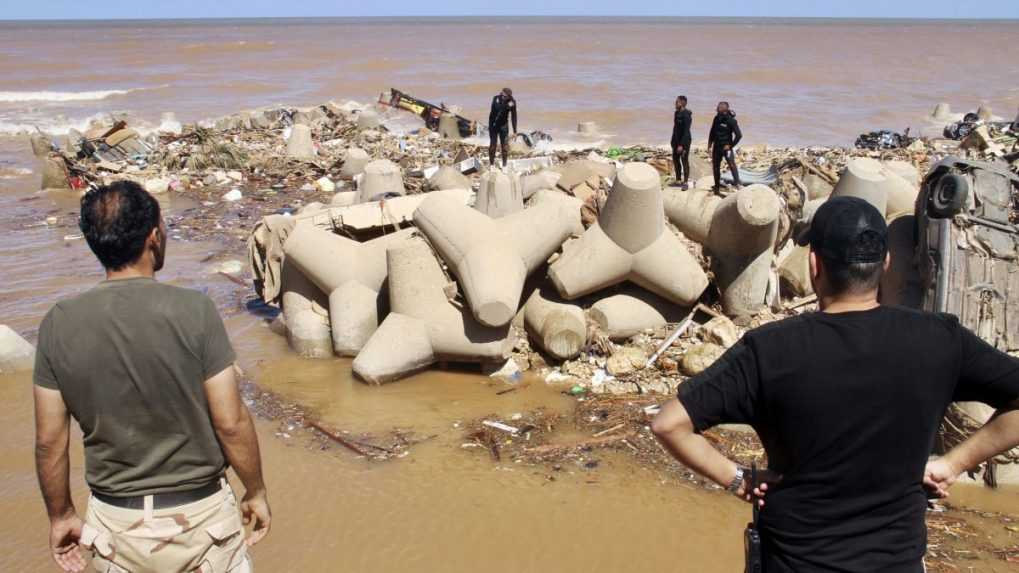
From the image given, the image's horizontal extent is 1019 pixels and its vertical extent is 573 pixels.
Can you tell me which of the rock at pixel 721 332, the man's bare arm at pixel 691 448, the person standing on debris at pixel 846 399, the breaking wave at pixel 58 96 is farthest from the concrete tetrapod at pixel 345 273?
the breaking wave at pixel 58 96

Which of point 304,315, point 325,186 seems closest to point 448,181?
point 304,315

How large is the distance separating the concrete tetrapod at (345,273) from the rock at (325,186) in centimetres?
644

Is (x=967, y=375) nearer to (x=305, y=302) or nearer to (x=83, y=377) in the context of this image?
(x=83, y=377)

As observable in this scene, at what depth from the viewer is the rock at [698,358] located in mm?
6129

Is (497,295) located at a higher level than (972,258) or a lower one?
lower

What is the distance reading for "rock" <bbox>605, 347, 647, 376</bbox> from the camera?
20.6 ft

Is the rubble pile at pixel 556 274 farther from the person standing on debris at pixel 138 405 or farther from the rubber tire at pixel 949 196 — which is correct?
the person standing on debris at pixel 138 405

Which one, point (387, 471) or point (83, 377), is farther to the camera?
point (387, 471)

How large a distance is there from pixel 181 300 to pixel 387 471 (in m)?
2.97

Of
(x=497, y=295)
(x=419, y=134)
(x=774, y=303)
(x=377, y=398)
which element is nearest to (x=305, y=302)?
(x=377, y=398)

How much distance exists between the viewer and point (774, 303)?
6891 mm

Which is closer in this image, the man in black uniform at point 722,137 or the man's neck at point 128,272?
the man's neck at point 128,272

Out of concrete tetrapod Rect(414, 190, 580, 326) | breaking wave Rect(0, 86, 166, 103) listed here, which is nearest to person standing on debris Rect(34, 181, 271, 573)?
concrete tetrapod Rect(414, 190, 580, 326)

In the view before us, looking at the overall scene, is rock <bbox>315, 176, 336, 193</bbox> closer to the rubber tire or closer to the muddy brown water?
the muddy brown water
